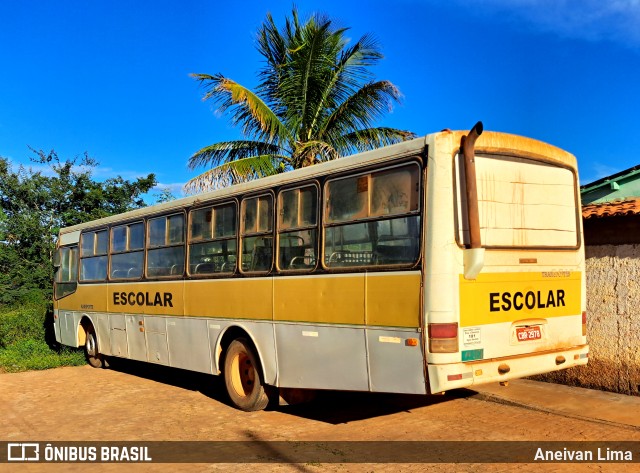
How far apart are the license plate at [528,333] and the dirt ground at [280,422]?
113cm

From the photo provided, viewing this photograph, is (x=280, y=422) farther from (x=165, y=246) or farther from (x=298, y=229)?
(x=165, y=246)

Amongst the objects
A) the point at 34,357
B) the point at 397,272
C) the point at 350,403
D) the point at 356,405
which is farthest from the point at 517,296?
the point at 34,357

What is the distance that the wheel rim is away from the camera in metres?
8.20

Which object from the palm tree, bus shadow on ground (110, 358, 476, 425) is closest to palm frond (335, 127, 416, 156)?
the palm tree

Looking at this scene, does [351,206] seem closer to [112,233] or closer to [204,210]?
[204,210]

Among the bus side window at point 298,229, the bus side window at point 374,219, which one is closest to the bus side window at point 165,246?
the bus side window at point 298,229

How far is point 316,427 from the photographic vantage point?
23.8 ft

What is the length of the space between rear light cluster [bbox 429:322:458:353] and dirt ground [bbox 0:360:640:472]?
111 centimetres

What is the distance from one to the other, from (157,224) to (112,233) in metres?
1.94

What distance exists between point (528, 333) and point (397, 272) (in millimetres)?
1587

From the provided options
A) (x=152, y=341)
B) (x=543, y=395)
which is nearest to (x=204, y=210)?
(x=152, y=341)

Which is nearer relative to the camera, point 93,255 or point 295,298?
point 295,298

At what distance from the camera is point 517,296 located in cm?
617

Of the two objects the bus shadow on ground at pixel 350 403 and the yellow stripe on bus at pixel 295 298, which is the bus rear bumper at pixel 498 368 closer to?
the yellow stripe on bus at pixel 295 298
